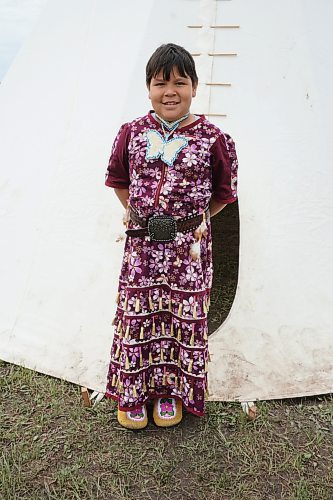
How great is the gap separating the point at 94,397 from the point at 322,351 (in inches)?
52.0

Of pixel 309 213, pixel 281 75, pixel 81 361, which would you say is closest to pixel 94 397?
pixel 81 361

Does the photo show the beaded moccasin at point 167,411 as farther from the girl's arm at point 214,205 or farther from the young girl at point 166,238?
the girl's arm at point 214,205

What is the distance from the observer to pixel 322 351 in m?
3.16

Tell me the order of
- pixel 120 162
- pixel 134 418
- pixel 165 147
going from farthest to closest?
pixel 134 418 < pixel 120 162 < pixel 165 147

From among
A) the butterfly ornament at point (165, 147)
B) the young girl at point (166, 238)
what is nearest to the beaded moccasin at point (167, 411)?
the young girl at point (166, 238)

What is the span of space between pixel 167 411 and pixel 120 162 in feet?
4.38

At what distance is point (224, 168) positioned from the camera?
2521 mm

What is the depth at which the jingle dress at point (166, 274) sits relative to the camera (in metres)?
2.48

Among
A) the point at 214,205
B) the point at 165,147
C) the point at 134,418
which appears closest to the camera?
the point at 165,147

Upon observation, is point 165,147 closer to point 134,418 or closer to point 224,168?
point 224,168

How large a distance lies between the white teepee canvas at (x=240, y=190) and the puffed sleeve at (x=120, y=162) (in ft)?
2.10

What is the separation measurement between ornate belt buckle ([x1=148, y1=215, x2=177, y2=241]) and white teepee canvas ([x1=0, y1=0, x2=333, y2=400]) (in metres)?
0.79

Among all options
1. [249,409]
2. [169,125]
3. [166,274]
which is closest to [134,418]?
[249,409]

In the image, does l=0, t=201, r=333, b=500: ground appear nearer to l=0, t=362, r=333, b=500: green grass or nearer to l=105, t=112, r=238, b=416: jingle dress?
l=0, t=362, r=333, b=500: green grass
